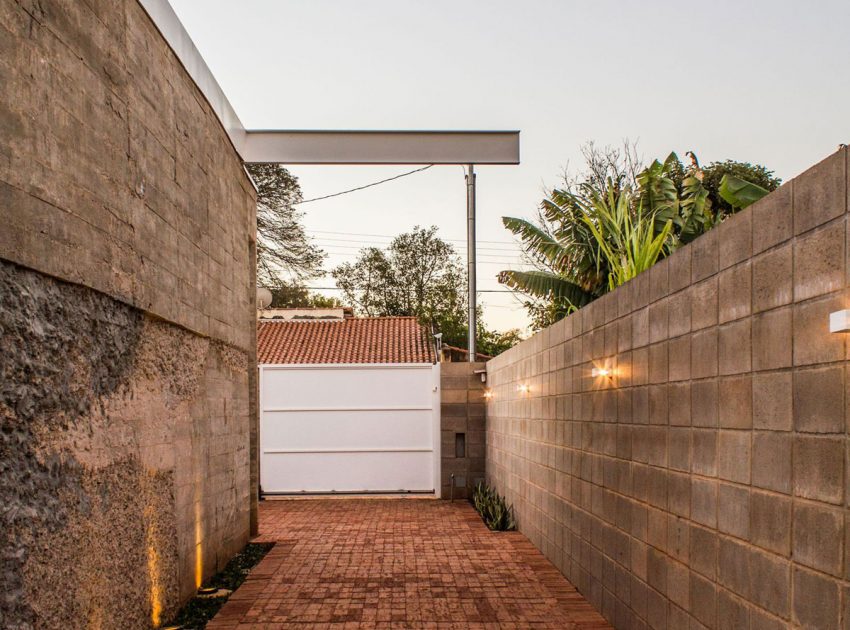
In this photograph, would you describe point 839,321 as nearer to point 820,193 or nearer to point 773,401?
point 820,193

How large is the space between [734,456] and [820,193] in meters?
1.21

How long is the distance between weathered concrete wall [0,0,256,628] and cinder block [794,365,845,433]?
3126 millimetres

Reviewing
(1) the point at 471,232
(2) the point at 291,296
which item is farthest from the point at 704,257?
(2) the point at 291,296

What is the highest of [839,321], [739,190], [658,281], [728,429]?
[739,190]

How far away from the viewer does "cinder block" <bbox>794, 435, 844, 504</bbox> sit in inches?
94.3

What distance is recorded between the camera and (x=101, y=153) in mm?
4238

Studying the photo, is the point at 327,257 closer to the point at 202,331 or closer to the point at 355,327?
the point at 355,327

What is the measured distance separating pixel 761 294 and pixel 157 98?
4275 millimetres

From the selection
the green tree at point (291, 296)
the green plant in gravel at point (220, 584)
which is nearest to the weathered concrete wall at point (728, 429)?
the green plant in gravel at point (220, 584)

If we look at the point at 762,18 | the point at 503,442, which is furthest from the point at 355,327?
the point at 762,18

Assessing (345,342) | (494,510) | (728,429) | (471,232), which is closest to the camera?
(728,429)

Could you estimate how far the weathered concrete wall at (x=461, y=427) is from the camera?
537 inches

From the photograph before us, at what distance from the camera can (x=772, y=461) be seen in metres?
2.86

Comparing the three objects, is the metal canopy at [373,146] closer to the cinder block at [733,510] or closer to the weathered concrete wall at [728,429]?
the weathered concrete wall at [728,429]
